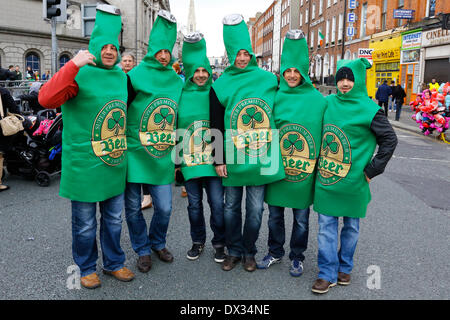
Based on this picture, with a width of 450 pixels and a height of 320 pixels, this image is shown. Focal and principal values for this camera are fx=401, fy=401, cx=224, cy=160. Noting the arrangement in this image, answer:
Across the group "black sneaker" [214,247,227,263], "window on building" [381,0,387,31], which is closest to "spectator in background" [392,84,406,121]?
"window on building" [381,0,387,31]

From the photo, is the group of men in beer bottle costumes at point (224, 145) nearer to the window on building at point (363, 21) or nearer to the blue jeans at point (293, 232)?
the blue jeans at point (293, 232)

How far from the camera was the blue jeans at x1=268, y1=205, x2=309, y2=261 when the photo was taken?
3.61 meters

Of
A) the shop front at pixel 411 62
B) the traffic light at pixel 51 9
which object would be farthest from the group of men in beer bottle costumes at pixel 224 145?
the shop front at pixel 411 62

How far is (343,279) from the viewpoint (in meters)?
3.46

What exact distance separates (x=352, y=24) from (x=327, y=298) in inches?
1334

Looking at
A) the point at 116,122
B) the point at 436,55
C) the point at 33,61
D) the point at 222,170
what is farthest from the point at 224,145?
the point at 33,61

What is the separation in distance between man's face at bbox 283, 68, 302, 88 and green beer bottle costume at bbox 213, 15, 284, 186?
0.15 meters

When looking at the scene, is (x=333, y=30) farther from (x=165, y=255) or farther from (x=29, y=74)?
(x=165, y=255)

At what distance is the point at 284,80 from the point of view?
347 cm

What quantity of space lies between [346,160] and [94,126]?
204 cm

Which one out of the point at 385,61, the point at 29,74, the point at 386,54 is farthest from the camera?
the point at 385,61

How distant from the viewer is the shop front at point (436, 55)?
20156mm
